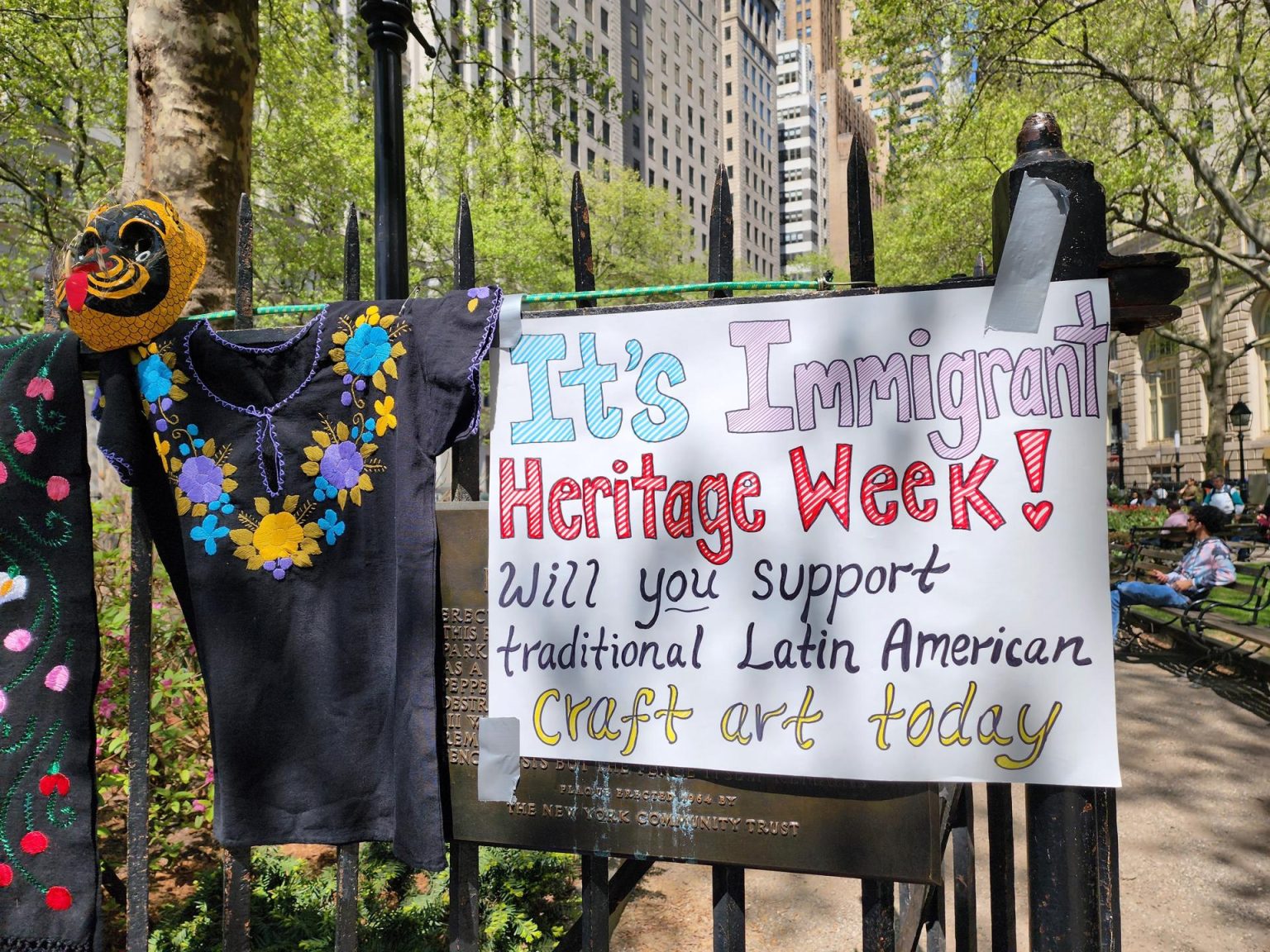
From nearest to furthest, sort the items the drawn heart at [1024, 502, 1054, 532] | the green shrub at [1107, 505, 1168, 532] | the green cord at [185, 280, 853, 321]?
the drawn heart at [1024, 502, 1054, 532]
the green cord at [185, 280, 853, 321]
the green shrub at [1107, 505, 1168, 532]

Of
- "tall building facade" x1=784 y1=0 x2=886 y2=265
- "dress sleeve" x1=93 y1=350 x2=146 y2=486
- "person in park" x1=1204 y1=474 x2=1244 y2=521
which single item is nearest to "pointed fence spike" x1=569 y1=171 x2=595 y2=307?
"dress sleeve" x1=93 y1=350 x2=146 y2=486

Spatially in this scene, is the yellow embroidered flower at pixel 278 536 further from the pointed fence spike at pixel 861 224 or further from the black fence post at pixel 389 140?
the pointed fence spike at pixel 861 224

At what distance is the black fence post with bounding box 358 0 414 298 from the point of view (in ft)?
7.25

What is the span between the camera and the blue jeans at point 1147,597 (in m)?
8.19

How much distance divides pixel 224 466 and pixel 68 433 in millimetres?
418

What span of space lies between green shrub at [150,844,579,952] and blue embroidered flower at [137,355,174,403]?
6.36 ft

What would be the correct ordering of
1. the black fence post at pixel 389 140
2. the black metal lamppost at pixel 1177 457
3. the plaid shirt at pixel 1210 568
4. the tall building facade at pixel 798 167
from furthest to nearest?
the tall building facade at pixel 798 167
the black metal lamppost at pixel 1177 457
the plaid shirt at pixel 1210 568
the black fence post at pixel 389 140

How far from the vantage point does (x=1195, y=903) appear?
3.73 m

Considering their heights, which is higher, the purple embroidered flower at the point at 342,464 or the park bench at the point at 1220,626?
the purple embroidered flower at the point at 342,464

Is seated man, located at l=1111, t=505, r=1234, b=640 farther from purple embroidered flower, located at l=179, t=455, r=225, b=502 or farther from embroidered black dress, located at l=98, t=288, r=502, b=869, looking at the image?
purple embroidered flower, located at l=179, t=455, r=225, b=502

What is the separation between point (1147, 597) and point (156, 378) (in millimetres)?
9051

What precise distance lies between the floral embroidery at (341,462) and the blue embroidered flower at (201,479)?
211 mm

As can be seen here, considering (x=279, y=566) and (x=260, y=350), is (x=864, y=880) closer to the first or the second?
(x=279, y=566)

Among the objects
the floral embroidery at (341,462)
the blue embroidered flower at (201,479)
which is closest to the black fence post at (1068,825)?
the floral embroidery at (341,462)
